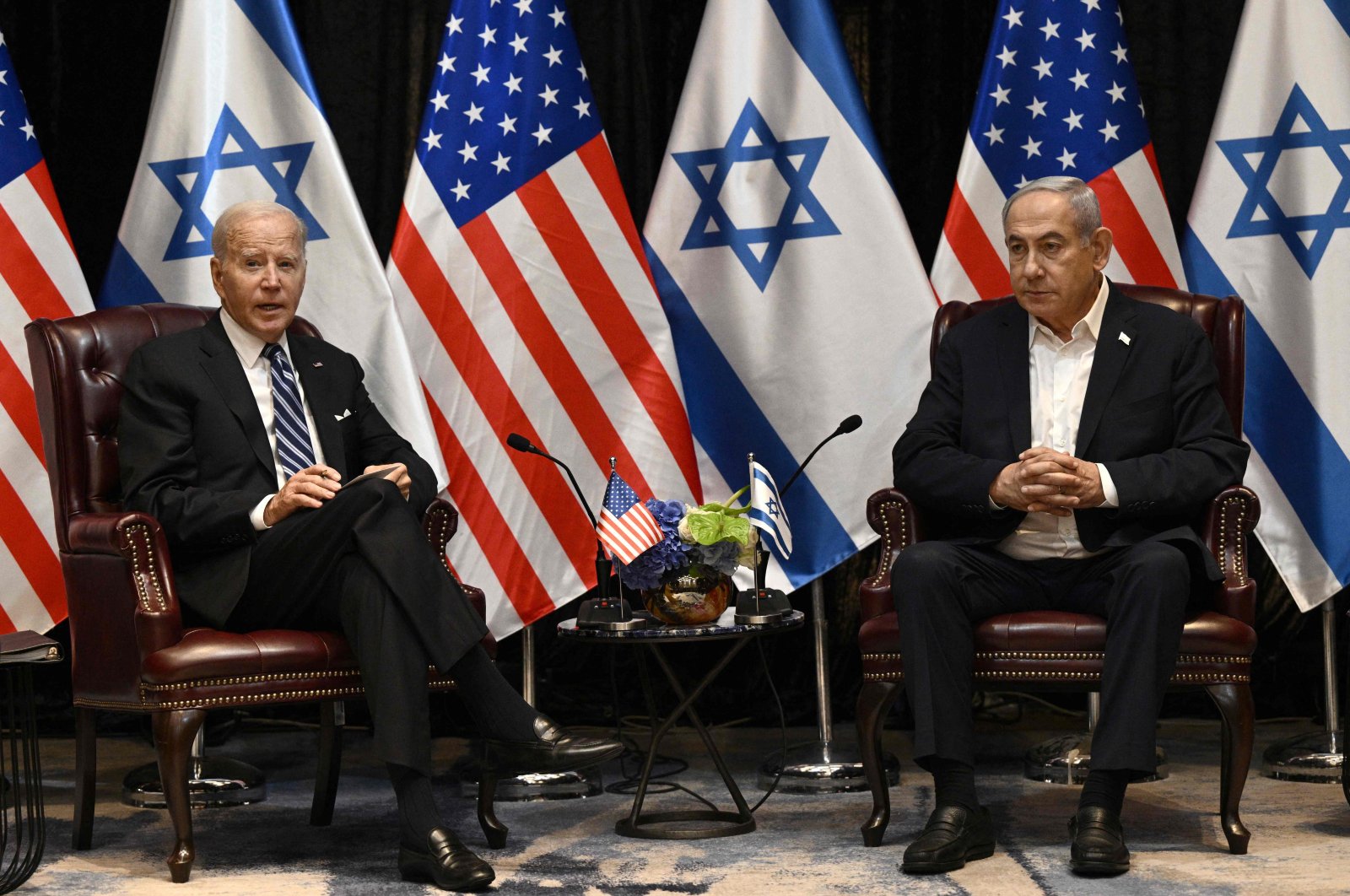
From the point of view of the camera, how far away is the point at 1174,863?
3123 millimetres

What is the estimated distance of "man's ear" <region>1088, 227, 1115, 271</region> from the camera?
144 inches

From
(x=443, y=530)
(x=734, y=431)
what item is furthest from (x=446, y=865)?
(x=734, y=431)

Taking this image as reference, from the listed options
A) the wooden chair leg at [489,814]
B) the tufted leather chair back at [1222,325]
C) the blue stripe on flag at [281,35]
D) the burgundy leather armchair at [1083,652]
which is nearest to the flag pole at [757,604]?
the burgundy leather armchair at [1083,652]

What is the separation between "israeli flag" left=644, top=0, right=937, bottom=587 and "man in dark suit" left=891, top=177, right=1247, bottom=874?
635 mm

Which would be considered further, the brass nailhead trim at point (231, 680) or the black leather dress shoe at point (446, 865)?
the brass nailhead trim at point (231, 680)

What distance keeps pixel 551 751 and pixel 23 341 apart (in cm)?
203

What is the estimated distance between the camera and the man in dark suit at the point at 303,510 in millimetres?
3164

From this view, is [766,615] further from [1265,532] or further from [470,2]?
[470,2]

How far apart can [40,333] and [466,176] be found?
127cm

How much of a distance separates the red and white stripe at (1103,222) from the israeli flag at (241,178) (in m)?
1.55

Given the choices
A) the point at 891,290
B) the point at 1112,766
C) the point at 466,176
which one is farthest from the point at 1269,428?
the point at 466,176

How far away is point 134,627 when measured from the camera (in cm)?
→ 327

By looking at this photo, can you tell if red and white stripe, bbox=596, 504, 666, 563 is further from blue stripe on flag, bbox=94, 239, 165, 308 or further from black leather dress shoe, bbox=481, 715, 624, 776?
blue stripe on flag, bbox=94, 239, 165, 308

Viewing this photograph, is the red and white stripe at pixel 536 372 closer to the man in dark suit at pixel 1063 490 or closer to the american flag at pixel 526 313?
the american flag at pixel 526 313
